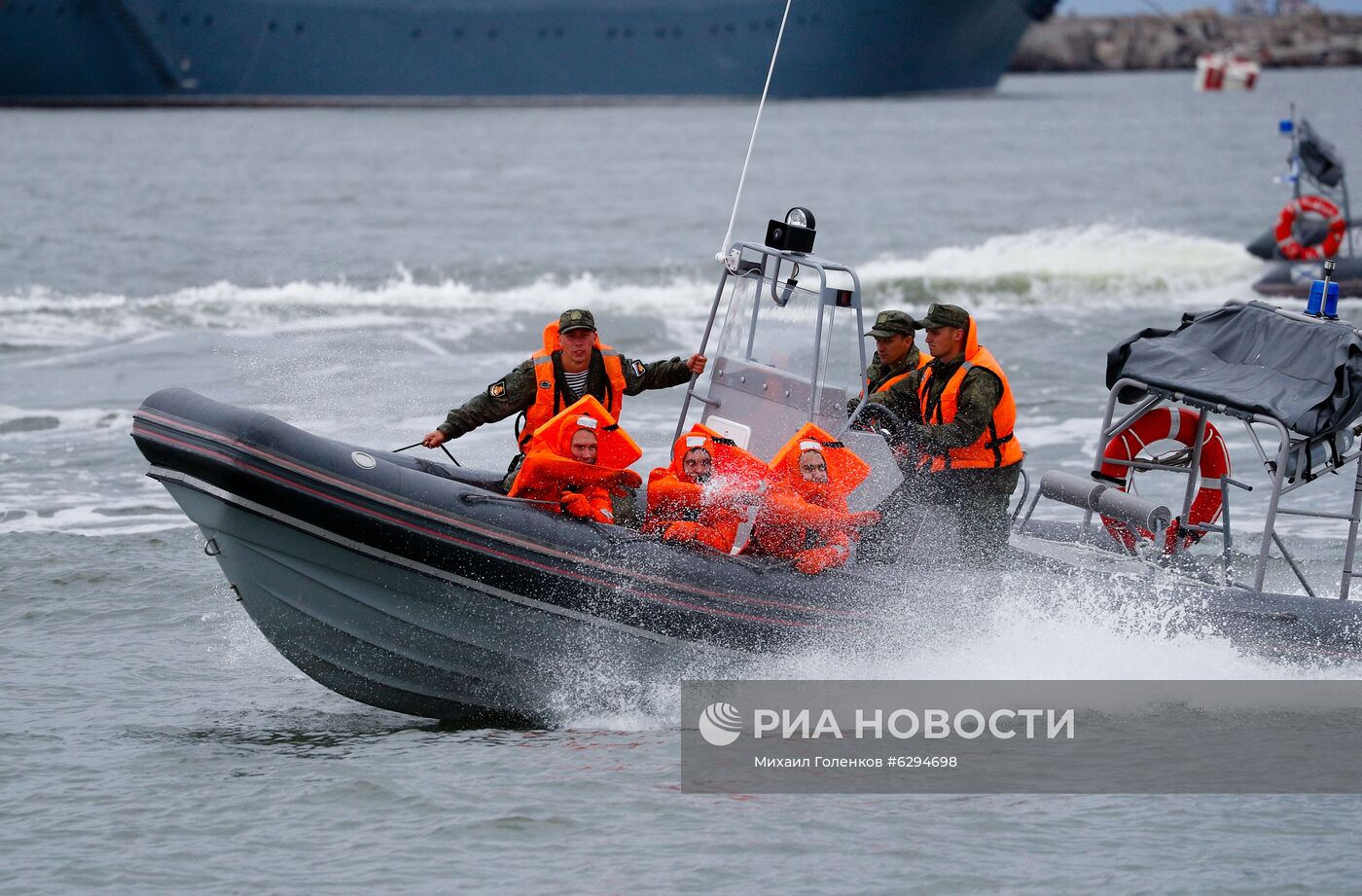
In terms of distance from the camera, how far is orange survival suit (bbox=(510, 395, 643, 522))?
6.36 metres

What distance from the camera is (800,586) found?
6.45 meters

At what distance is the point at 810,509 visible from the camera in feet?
21.1

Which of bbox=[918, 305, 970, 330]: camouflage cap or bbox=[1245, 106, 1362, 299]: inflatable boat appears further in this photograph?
bbox=[1245, 106, 1362, 299]: inflatable boat

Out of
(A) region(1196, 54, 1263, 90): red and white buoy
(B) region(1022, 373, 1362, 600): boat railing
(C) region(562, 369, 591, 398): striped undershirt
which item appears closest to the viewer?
→ (B) region(1022, 373, 1362, 600): boat railing

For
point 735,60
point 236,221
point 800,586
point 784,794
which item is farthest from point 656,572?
point 735,60

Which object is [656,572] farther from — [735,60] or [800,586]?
[735,60]

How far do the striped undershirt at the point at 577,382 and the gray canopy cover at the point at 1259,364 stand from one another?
7.17 feet

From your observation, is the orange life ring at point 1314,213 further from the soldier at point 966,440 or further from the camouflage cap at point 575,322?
the camouflage cap at point 575,322

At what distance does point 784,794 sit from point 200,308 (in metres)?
14.7

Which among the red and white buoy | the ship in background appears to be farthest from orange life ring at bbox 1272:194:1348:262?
the red and white buoy

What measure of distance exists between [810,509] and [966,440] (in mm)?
720

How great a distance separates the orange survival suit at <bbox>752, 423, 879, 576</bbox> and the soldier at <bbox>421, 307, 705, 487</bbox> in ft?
2.18

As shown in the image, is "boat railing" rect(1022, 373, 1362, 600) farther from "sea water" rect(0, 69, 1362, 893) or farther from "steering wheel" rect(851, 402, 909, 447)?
"steering wheel" rect(851, 402, 909, 447)

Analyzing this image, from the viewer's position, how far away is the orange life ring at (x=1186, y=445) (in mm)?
7340
